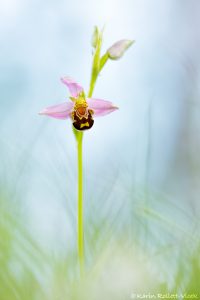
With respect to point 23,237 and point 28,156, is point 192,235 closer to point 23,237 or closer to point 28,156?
point 23,237

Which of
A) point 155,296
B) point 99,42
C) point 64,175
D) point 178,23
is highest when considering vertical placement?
point 178,23

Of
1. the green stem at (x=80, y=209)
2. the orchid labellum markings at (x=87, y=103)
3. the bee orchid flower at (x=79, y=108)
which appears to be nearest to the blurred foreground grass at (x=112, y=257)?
the green stem at (x=80, y=209)

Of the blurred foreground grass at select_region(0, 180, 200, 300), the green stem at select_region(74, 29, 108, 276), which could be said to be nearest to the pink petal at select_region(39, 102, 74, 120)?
the green stem at select_region(74, 29, 108, 276)

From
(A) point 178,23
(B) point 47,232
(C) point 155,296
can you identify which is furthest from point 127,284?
(A) point 178,23

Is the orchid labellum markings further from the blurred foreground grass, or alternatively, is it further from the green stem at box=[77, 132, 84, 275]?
the blurred foreground grass

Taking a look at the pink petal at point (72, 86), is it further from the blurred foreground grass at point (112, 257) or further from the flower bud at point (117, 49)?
the blurred foreground grass at point (112, 257)

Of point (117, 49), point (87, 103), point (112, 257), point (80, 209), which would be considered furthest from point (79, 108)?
point (112, 257)
